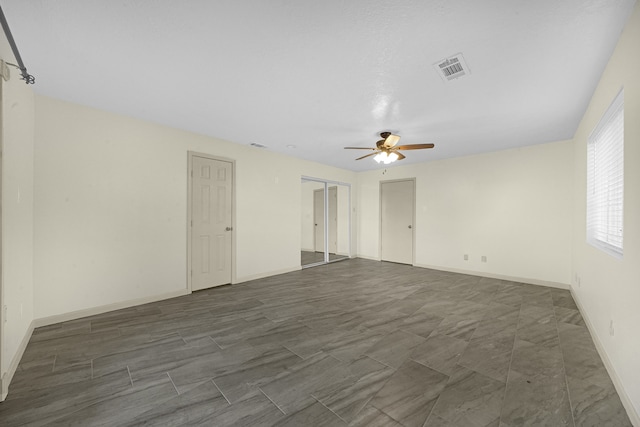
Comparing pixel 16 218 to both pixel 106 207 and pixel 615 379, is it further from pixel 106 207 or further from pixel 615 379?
pixel 615 379

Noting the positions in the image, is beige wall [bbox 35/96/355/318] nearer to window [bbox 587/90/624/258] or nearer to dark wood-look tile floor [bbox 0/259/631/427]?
dark wood-look tile floor [bbox 0/259/631/427]

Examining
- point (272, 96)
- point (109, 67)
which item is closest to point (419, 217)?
point (272, 96)

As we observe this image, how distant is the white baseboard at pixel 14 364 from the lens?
1658 mm

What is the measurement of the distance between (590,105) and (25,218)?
6.11 metres

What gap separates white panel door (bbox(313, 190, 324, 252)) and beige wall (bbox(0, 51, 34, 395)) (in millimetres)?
6069

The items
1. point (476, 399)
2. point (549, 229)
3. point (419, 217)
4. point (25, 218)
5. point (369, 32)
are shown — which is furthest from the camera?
point (419, 217)

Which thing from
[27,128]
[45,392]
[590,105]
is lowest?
[45,392]

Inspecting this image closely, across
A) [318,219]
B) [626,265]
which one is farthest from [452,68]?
[318,219]

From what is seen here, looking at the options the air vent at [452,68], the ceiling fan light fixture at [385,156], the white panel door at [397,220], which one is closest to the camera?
the air vent at [452,68]

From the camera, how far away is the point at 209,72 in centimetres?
229

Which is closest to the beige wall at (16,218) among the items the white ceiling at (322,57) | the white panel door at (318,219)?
the white ceiling at (322,57)

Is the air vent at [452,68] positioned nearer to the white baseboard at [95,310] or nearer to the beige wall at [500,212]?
the beige wall at [500,212]

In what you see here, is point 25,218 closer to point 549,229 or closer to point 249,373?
point 249,373

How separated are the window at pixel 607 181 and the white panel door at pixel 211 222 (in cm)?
466
